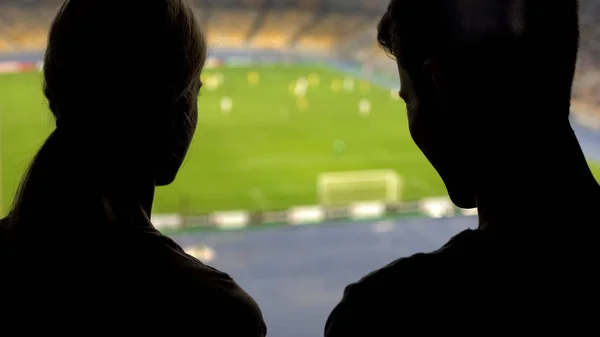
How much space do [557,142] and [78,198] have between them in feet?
1.42

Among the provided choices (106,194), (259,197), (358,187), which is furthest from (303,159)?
(106,194)

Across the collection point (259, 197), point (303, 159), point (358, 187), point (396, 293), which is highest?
point (303, 159)

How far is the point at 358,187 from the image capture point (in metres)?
7.47

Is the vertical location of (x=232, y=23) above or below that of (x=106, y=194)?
above

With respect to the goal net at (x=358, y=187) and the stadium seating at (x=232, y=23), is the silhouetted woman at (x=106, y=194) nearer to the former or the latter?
the goal net at (x=358, y=187)

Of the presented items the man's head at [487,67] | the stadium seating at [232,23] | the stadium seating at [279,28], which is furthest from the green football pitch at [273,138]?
the man's head at [487,67]

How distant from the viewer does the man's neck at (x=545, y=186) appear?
0.61 meters

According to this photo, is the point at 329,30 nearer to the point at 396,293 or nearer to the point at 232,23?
the point at 232,23

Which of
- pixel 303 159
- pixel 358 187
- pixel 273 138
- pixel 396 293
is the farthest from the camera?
pixel 273 138

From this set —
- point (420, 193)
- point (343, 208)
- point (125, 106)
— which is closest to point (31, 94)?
point (343, 208)

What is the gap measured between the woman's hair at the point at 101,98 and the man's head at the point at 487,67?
0.23m

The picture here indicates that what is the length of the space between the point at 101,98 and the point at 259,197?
6523mm

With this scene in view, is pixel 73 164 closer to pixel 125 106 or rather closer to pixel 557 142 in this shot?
pixel 125 106

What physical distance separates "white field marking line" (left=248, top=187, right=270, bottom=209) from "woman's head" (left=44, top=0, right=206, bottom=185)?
6184mm
